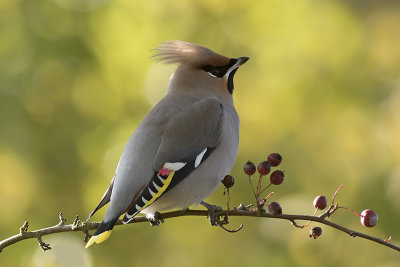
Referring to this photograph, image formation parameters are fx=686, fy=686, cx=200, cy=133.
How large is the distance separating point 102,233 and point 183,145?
0.62 meters

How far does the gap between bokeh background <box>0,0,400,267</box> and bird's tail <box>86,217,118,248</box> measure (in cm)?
226

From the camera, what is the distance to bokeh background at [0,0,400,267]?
16.6 feet

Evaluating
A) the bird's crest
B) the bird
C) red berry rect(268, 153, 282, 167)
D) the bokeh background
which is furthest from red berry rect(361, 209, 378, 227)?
the bokeh background

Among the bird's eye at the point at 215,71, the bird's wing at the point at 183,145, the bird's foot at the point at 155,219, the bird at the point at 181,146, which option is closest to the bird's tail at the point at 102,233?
the bird at the point at 181,146

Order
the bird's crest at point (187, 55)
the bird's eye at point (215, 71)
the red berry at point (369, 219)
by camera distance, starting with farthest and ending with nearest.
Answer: the bird's eye at point (215, 71)
the bird's crest at point (187, 55)
the red berry at point (369, 219)

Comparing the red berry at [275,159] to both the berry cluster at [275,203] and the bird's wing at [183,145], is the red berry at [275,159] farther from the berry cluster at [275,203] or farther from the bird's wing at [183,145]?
the bird's wing at [183,145]

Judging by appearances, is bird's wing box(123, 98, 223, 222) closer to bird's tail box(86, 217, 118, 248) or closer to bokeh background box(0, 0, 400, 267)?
bird's tail box(86, 217, 118, 248)

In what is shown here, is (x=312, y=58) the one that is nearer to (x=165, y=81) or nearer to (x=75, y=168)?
(x=165, y=81)

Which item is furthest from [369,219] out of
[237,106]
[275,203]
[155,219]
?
[237,106]

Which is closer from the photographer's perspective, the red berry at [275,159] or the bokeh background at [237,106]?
the red berry at [275,159]

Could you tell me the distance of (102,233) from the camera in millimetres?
2361

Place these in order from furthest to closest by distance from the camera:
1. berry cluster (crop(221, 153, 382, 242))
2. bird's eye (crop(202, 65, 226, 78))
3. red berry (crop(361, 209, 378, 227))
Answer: bird's eye (crop(202, 65, 226, 78))
red berry (crop(361, 209, 378, 227))
berry cluster (crop(221, 153, 382, 242))

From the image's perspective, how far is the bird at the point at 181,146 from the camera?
2628mm

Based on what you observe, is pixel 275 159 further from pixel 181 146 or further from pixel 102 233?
pixel 102 233
